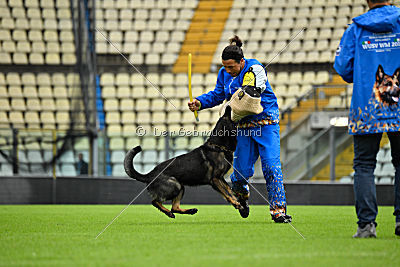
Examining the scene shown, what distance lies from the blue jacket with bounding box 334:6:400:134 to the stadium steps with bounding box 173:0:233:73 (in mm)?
11048

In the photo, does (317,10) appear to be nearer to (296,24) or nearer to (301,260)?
(296,24)

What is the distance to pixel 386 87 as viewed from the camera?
406 cm

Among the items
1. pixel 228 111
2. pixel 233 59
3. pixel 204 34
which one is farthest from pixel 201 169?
pixel 204 34

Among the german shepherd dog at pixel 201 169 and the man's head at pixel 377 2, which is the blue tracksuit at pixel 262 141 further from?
the man's head at pixel 377 2

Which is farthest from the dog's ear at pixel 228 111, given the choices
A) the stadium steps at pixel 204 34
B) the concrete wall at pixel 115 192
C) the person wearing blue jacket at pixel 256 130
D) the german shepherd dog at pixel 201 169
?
the stadium steps at pixel 204 34

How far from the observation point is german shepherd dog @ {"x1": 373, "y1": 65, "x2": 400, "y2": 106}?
159 inches

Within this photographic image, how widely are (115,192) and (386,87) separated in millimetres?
6748

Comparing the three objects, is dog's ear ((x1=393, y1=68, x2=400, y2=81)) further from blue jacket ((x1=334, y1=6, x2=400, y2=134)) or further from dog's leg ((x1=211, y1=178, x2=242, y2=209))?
dog's leg ((x1=211, y1=178, x2=242, y2=209))

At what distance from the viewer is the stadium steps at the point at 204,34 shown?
604 inches

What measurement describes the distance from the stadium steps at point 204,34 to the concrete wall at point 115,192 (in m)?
5.48

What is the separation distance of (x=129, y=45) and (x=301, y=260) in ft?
42.9

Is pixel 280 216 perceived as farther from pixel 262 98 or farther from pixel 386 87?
pixel 386 87

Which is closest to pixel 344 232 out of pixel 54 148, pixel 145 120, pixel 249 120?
pixel 249 120

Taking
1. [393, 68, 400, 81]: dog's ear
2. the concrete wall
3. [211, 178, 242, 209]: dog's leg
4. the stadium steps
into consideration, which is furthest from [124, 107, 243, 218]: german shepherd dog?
the stadium steps
